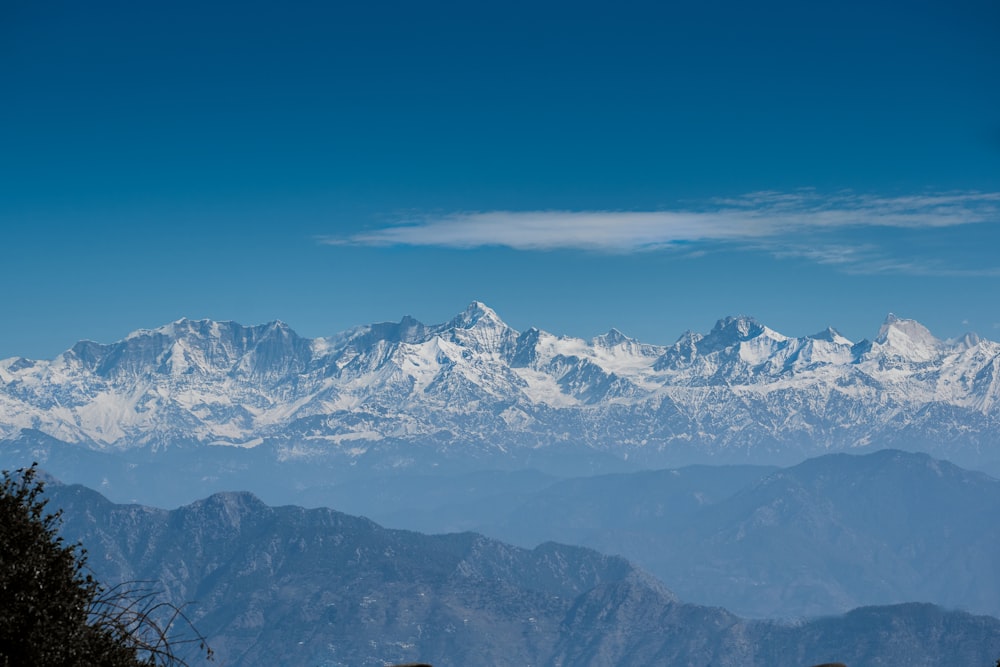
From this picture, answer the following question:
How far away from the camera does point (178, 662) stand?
15.1 m

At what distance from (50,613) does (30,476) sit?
2017 millimetres

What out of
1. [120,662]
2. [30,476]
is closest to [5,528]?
[30,476]

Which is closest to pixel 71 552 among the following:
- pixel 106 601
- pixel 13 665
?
pixel 106 601

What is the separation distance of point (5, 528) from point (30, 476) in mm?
859

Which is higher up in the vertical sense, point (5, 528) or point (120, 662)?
point (5, 528)

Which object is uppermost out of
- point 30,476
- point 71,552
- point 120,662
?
point 30,476

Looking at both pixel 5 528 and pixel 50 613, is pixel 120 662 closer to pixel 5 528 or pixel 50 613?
pixel 50 613

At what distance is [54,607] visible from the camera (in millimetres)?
15242

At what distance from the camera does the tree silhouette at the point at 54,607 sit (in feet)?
48.5

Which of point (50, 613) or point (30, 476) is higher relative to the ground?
point (30, 476)

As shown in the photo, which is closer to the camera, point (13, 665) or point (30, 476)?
point (13, 665)

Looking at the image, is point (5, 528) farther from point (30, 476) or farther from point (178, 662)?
point (178, 662)

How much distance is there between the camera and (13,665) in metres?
14.7

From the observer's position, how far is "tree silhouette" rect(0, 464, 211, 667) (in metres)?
14.8
